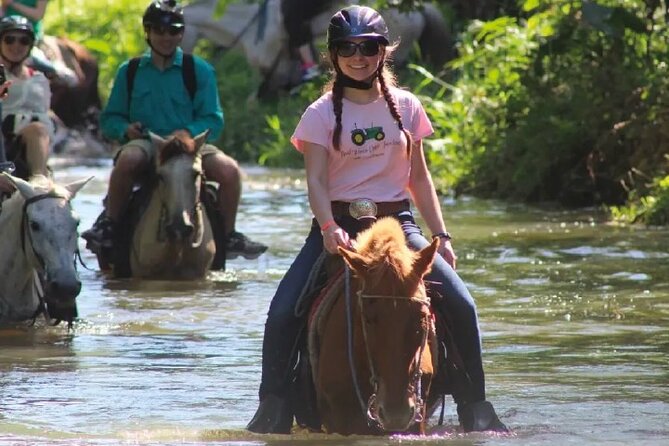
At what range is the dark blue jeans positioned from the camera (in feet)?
25.1

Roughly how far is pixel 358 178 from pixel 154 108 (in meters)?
6.97

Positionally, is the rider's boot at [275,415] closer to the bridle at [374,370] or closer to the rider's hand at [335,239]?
the bridle at [374,370]

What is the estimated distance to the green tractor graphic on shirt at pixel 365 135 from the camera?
7605mm

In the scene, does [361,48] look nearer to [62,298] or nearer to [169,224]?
[62,298]

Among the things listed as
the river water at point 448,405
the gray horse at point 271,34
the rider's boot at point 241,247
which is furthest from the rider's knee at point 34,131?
the gray horse at point 271,34

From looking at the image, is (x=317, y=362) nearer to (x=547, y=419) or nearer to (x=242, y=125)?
(x=547, y=419)

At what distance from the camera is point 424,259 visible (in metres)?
7.23

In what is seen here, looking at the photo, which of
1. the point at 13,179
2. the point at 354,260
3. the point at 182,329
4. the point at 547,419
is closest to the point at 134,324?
the point at 182,329

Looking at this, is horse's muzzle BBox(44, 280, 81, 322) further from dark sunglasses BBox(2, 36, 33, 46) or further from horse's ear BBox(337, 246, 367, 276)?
horse's ear BBox(337, 246, 367, 276)

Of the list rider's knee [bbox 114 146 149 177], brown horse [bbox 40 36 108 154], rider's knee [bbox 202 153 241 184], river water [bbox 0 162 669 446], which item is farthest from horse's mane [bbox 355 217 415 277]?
brown horse [bbox 40 36 108 154]

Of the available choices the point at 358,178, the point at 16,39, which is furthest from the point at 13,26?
the point at 358,178

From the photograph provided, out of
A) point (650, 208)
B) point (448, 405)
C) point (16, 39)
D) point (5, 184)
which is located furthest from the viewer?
point (650, 208)

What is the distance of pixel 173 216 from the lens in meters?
14.1

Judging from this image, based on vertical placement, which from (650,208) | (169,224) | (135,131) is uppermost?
(135,131)
